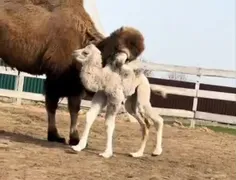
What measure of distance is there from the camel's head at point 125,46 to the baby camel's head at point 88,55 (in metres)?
0.25

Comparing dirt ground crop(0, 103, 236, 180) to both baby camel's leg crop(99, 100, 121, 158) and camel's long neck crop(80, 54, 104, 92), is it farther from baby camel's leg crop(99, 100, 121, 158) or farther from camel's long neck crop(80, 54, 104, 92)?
camel's long neck crop(80, 54, 104, 92)

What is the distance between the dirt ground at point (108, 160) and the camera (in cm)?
673

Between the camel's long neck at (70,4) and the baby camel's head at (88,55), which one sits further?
the camel's long neck at (70,4)

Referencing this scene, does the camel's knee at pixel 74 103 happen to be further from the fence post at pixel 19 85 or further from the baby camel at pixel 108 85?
the fence post at pixel 19 85

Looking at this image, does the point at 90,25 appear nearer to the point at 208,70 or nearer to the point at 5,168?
the point at 5,168

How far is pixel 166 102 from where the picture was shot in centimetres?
2133

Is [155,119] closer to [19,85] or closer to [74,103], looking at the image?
[74,103]

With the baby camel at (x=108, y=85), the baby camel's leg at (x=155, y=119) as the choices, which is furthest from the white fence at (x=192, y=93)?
the baby camel at (x=108, y=85)

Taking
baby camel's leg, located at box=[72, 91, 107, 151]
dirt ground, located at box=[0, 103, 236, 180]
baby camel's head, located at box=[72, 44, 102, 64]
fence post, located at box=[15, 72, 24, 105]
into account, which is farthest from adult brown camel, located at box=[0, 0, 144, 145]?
fence post, located at box=[15, 72, 24, 105]

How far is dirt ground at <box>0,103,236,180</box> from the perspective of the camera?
673cm

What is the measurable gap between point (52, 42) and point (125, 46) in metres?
1.26

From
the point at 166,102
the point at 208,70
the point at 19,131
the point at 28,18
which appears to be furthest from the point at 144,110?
the point at 166,102

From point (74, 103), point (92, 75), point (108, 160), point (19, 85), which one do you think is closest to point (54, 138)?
point (74, 103)

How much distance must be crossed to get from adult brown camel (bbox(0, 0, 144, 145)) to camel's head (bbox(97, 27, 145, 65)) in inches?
3.6
